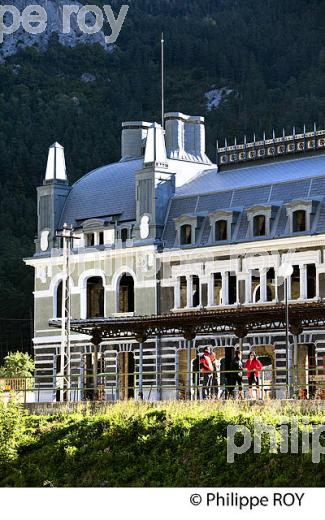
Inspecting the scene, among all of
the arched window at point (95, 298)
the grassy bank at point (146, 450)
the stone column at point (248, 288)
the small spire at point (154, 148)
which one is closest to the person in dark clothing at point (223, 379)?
the grassy bank at point (146, 450)

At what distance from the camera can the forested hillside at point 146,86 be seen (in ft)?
432

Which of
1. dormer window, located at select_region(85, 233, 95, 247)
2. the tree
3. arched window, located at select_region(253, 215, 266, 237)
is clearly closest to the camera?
arched window, located at select_region(253, 215, 266, 237)

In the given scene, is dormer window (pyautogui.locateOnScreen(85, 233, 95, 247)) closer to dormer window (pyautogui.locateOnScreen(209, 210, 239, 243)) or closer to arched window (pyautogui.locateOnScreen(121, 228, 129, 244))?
arched window (pyautogui.locateOnScreen(121, 228, 129, 244))

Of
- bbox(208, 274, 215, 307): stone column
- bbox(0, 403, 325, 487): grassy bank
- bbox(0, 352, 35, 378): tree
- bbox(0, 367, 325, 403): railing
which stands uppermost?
bbox(208, 274, 215, 307): stone column

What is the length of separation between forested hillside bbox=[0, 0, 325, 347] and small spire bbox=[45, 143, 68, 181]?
36.1 metres

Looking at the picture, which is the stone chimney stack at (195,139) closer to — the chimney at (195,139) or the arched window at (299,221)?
the chimney at (195,139)

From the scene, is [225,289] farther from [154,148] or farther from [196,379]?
[196,379]

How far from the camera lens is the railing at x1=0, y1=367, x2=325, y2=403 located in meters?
57.8

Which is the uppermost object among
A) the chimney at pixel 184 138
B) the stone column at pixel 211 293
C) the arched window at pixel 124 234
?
the chimney at pixel 184 138

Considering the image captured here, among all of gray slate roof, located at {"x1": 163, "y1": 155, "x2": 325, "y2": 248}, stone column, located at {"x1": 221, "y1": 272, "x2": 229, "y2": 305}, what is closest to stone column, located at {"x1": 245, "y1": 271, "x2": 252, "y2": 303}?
stone column, located at {"x1": 221, "y1": 272, "x2": 229, "y2": 305}

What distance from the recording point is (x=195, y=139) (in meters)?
84.8

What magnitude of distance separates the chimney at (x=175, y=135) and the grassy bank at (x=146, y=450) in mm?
29044

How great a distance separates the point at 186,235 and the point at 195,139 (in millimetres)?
8941

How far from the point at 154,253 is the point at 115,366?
19.7ft
